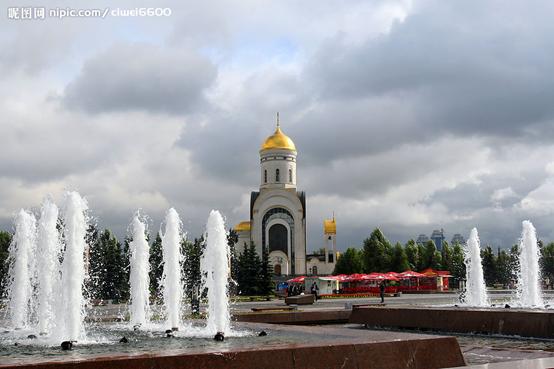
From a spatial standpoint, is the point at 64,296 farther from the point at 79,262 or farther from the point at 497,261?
the point at 497,261

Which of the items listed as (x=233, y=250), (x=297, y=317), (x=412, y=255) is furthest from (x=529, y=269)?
(x=412, y=255)

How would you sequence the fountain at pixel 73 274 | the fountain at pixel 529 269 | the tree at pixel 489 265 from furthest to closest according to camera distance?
1. the tree at pixel 489 265
2. the fountain at pixel 529 269
3. the fountain at pixel 73 274

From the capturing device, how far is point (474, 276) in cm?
2306

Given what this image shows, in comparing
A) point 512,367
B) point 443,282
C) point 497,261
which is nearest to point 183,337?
point 512,367

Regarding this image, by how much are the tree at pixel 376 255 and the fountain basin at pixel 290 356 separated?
58.3 meters

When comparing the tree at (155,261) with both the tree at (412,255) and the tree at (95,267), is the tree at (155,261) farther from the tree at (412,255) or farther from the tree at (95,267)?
the tree at (412,255)

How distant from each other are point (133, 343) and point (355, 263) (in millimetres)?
58126

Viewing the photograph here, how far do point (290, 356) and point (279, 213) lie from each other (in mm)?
64586

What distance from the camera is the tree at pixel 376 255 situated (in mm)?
66812

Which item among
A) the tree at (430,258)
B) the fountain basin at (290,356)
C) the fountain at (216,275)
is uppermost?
the tree at (430,258)

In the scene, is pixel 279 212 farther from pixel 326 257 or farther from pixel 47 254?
pixel 47 254

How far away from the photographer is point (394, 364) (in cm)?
817

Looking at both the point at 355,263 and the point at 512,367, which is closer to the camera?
the point at 512,367

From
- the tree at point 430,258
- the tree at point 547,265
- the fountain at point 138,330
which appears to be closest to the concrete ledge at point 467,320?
the fountain at point 138,330
